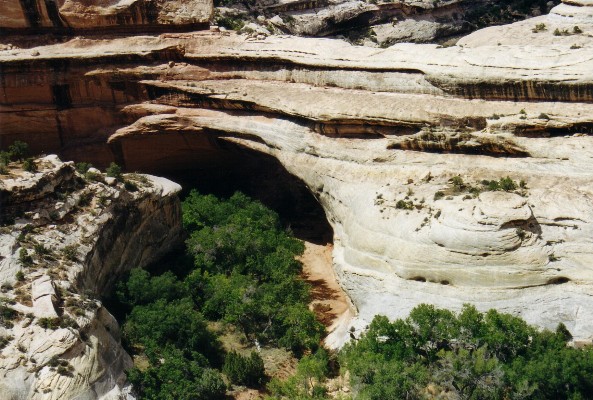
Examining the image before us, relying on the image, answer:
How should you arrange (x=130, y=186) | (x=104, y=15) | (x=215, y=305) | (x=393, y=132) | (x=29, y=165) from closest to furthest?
1. (x=29, y=165)
2. (x=215, y=305)
3. (x=393, y=132)
4. (x=130, y=186)
5. (x=104, y=15)

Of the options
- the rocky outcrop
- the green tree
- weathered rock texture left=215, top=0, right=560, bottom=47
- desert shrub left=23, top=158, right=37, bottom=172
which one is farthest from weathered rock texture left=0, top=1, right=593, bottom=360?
weathered rock texture left=215, top=0, right=560, bottom=47

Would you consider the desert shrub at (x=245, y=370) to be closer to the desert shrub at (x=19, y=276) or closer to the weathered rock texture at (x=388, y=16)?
the desert shrub at (x=19, y=276)

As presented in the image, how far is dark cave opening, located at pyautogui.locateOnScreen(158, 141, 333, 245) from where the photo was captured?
3870 cm

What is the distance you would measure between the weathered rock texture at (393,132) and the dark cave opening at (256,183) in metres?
0.46

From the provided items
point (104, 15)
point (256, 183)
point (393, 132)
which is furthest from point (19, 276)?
point (256, 183)

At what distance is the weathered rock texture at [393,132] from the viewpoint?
25438 mm

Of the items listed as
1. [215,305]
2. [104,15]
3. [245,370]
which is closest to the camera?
[245,370]

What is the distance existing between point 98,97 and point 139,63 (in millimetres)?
2497

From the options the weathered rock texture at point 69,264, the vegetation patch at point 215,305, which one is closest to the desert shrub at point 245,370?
the vegetation patch at point 215,305

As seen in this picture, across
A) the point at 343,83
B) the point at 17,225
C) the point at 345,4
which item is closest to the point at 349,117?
the point at 343,83

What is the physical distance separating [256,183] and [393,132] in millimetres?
10783

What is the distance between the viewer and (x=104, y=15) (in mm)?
36625

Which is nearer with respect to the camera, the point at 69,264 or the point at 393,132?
the point at 69,264

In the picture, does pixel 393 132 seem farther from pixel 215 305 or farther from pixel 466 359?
pixel 466 359
